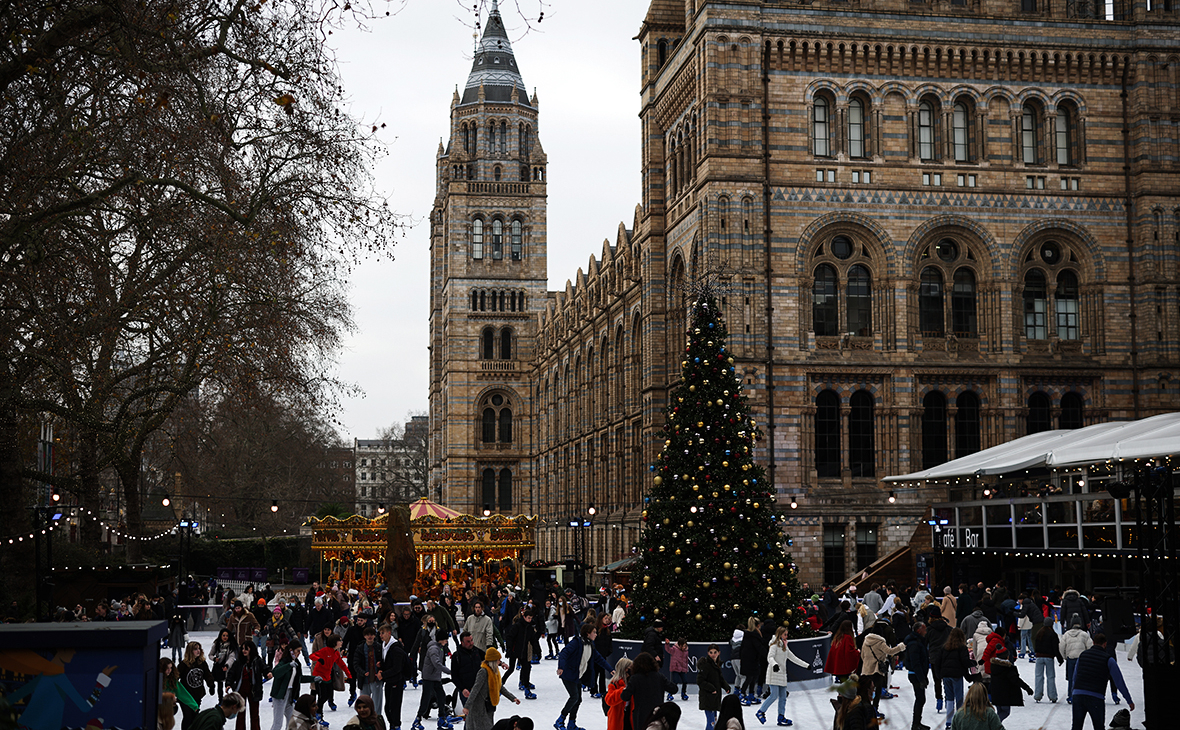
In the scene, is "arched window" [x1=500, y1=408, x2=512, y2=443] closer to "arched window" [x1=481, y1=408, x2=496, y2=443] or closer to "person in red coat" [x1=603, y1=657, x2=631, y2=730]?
"arched window" [x1=481, y1=408, x2=496, y2=443]

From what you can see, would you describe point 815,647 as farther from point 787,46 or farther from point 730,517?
point 787,46

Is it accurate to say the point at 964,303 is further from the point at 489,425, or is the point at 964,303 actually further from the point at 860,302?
the point at 489,425

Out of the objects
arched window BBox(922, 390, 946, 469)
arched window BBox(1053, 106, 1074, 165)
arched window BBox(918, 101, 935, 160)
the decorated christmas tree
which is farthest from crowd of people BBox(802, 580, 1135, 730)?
arched window BBox(1053, 106, 1074, 165)

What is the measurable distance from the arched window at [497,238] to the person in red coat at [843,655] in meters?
71.6

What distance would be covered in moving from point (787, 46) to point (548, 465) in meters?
40.8

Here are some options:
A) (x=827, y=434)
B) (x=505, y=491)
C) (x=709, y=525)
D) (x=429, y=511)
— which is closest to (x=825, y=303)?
(x=827, y=434)

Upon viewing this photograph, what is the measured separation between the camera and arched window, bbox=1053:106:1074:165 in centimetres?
4169

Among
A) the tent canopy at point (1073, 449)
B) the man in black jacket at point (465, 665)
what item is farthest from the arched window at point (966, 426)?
the man in black jacket at point (465, 665)

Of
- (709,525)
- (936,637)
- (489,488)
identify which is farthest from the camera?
(489,488)

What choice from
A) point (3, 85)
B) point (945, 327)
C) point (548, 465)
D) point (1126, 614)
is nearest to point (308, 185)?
point (3, 85)

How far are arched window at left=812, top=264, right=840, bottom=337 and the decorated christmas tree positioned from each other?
18282mm

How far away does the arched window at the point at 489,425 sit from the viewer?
3435 inches

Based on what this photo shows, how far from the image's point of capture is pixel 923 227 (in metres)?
40.6

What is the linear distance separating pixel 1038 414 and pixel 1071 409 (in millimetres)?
1148
